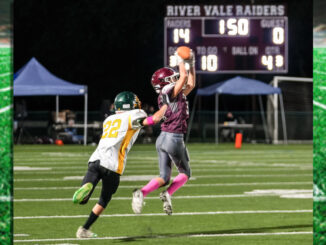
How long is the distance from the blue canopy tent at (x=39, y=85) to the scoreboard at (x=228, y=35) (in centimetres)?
327

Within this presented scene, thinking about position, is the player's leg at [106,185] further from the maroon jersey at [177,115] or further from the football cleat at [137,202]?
the maroon jersey at [177,115]

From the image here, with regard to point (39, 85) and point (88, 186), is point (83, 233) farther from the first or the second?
point (39, 85)

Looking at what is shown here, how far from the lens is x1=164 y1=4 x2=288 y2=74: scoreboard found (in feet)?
96.0

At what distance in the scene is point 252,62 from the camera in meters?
30.1

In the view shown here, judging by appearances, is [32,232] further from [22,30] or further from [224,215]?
[22,30]

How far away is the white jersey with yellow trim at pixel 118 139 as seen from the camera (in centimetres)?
758

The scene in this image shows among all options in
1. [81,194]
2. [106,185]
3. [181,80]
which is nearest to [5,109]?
[81,194]

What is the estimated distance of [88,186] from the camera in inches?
289

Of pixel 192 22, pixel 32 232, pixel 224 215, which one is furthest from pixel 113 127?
pixel 192 22

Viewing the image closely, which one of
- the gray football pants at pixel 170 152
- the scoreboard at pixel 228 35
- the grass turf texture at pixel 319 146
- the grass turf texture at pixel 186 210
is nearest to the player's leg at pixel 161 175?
the gray football pants at pixel 170 152

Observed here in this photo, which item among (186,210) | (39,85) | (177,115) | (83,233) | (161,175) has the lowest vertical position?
(186,210)

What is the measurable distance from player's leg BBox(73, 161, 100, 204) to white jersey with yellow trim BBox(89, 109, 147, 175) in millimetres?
78

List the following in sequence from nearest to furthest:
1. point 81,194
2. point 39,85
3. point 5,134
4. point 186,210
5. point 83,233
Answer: point 5,134 → point 81,194 → point 83,233 → point 186,210 → point 39,85

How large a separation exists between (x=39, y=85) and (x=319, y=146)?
25232 millimetres
